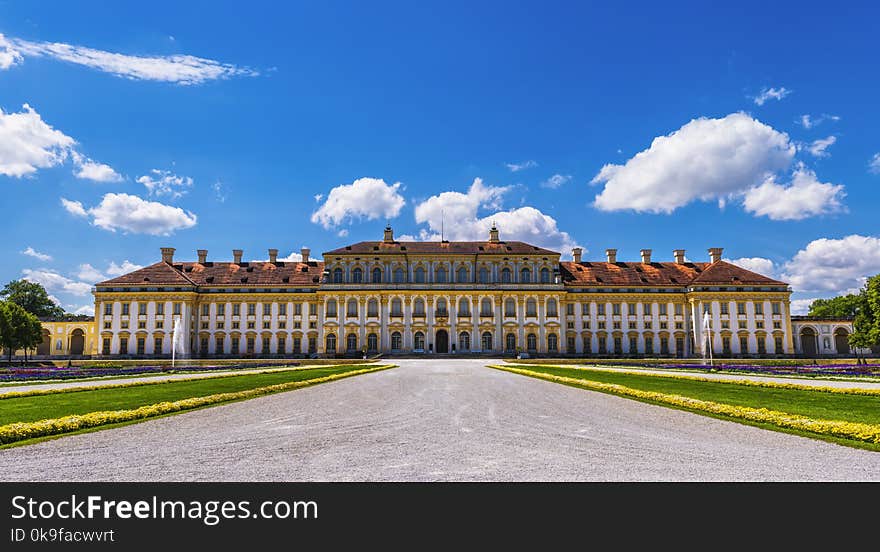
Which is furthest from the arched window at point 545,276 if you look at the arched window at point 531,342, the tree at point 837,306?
the tree at point 837,306

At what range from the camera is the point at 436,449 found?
739cm

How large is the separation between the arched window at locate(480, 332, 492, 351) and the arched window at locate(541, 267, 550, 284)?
25.5 ft

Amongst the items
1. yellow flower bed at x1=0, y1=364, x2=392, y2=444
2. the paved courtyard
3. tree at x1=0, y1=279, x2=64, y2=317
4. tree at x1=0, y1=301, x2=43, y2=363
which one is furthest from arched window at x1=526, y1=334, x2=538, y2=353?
tree at x1=0, y1=279, x2=64, y2=317

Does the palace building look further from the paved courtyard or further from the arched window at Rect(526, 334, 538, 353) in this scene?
the paved courtyard

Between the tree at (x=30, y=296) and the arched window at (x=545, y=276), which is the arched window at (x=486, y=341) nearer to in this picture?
the arched window at (x=545, y=276)

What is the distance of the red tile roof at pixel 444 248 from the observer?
2263 inches

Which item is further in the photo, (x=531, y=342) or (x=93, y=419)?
(x=531, y=342)

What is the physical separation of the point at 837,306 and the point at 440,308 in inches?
2166

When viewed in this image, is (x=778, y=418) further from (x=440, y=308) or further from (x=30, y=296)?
(x=30, y=296)

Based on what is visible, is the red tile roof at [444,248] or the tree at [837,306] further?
the tree at [837,306]

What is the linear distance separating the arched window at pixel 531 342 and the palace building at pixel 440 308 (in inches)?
5.8

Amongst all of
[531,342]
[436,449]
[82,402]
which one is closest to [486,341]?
[531,342]

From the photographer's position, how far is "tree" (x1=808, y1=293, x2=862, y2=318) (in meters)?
71.9
